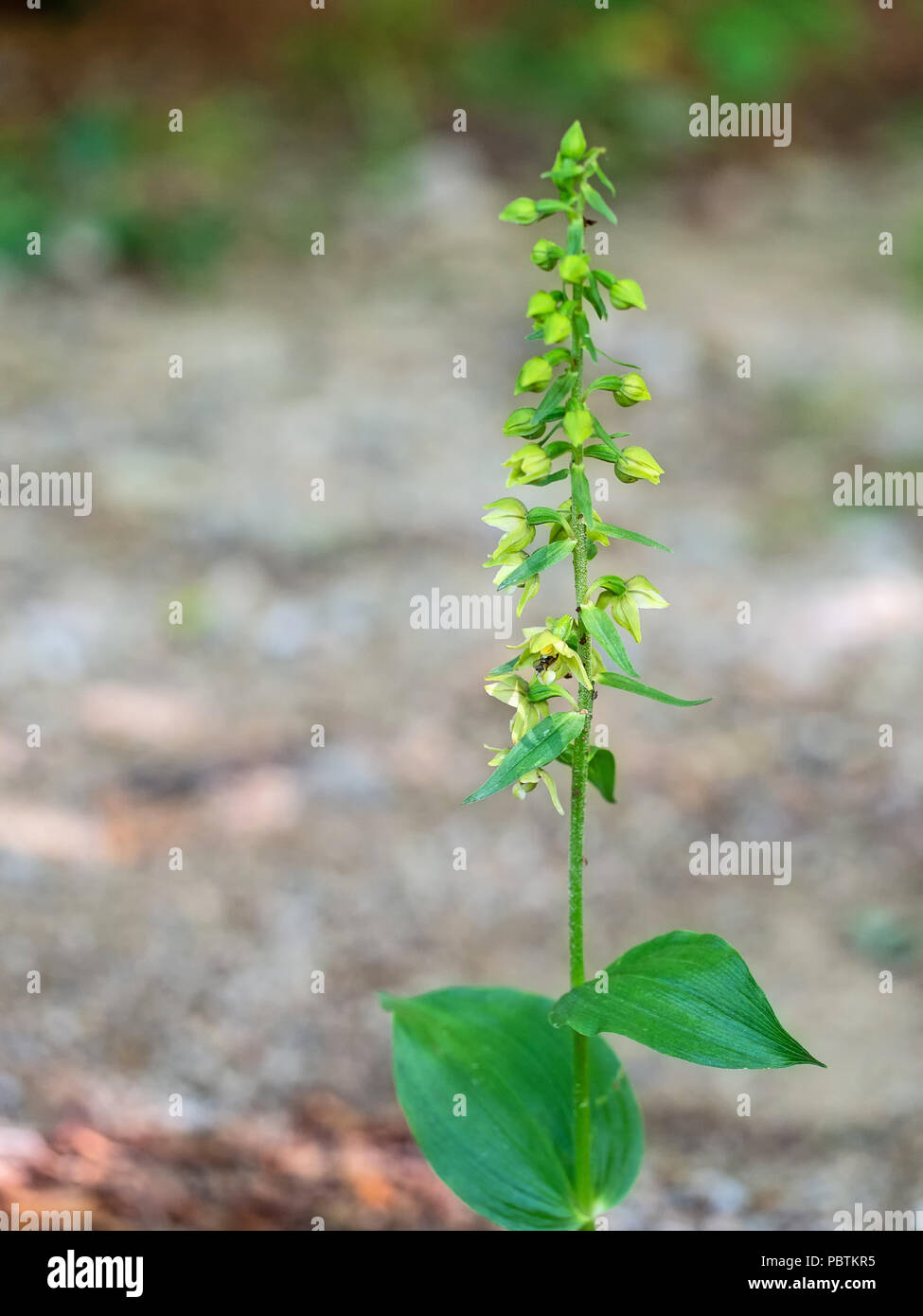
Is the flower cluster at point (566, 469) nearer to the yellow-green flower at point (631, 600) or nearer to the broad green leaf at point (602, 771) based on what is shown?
the yellow-green flower at point (631, 600)

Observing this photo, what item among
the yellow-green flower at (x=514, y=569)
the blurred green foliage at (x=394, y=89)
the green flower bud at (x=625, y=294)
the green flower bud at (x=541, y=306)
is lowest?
the yellow-green flower at (x=514, y=569)

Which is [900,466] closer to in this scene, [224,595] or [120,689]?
[224,595]

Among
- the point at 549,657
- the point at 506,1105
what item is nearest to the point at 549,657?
the point at 549,657

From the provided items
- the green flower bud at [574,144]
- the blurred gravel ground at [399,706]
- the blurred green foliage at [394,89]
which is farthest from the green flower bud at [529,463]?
the blurred green foliage at [394,89]

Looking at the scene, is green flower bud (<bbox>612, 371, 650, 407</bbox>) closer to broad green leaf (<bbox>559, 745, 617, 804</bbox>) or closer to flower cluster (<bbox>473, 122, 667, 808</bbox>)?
Result: flower cluster (<bbox>473, 122, 667, 808</bbox>)

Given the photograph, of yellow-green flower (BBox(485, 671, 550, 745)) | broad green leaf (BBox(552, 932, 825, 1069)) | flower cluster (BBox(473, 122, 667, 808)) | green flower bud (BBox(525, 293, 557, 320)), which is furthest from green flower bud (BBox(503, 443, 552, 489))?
broad green leaf (BBox(552, 932, 825, 1069))

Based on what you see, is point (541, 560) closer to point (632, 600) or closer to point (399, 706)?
point (632, 600)
